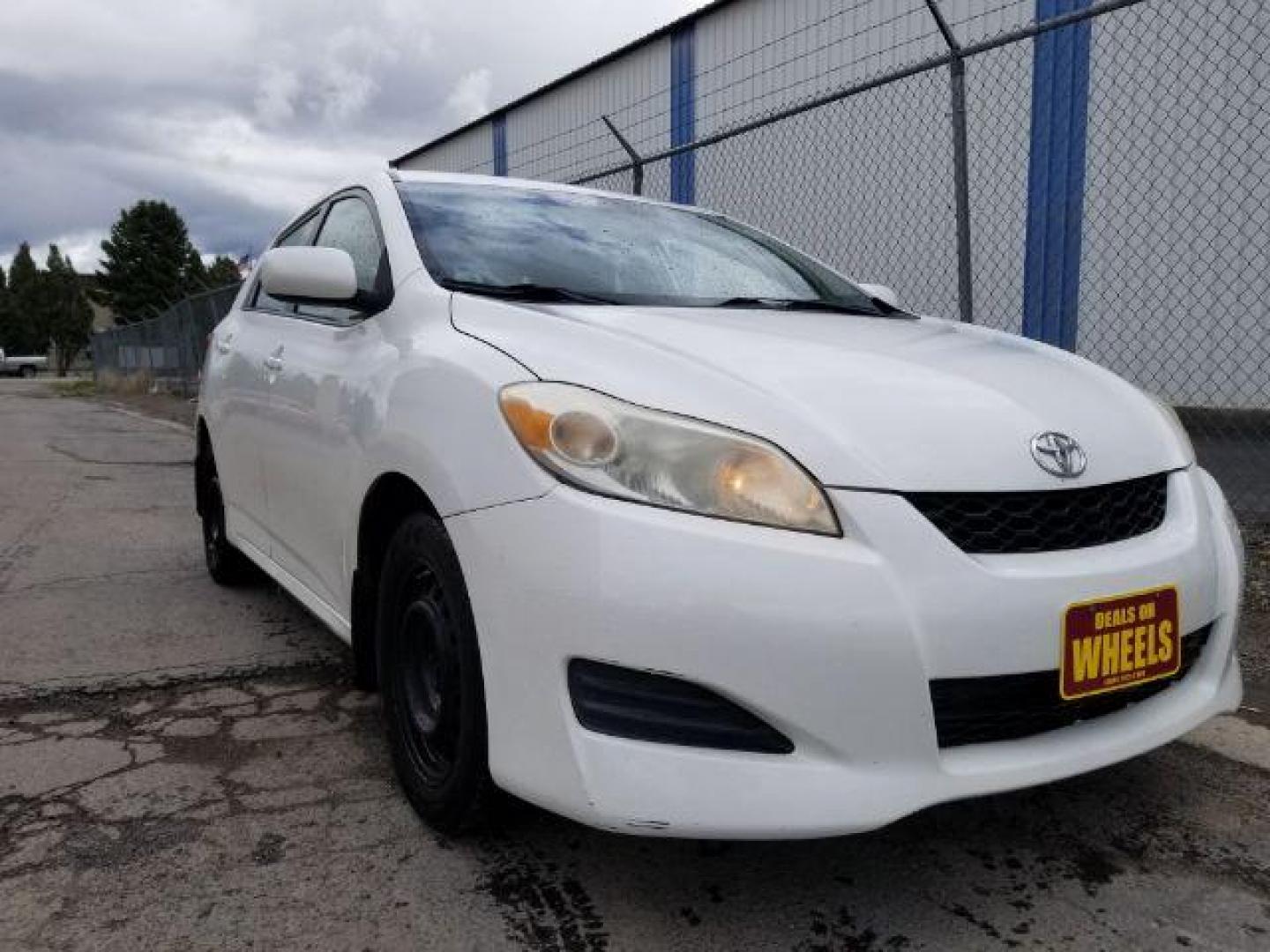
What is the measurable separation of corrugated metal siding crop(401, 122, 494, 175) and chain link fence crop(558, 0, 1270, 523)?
8.76 meters

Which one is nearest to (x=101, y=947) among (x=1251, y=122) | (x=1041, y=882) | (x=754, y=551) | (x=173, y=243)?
(x=754, y=551)

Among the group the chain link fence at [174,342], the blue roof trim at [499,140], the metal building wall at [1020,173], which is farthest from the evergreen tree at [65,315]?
the metal building wall at [1020,173]

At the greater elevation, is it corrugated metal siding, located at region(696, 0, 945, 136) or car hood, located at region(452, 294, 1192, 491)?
corrugated metal siding, located at region(696, 0, 945, 136)

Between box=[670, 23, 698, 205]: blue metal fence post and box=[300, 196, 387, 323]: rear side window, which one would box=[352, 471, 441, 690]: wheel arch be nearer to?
box=[300, 196, 387, 323]: rear side window

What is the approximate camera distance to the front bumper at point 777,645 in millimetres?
1702

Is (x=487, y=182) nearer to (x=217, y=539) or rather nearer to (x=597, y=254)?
(x=597, y=254)

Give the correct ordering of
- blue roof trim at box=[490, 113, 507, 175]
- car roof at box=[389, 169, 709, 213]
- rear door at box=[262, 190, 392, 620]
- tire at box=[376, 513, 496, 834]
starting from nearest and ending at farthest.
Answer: tire at box=[376, 513, 496, 834] → rear door at box=[262, 190, 392, 620] → car roof at box=[389, 169, 709, 213] → blue roof trim at box=[490, 113, 507, 175]

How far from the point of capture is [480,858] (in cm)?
216

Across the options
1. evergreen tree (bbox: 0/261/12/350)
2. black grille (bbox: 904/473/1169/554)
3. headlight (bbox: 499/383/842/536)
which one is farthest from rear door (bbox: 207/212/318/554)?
evergreen tree (bbox: 0/261/12/350)

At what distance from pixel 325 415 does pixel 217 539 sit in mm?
1971

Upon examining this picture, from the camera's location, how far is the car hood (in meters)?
1.85

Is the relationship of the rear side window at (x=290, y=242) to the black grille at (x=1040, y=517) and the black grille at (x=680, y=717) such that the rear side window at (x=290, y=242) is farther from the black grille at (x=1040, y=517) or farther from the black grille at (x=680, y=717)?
the black grille at (x=1040, y=517)

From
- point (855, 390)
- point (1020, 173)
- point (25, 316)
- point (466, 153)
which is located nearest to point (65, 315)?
point (25, 316)

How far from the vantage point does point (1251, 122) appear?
25.1 ft
